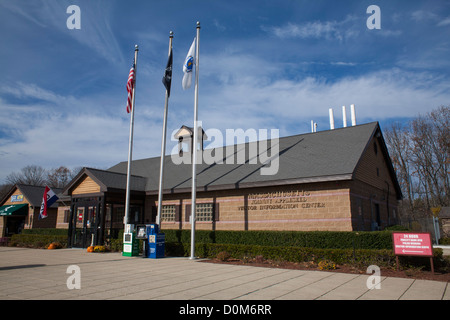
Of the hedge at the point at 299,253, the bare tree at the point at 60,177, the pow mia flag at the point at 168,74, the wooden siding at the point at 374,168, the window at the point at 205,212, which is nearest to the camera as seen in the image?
the hedge at the point at 299,253

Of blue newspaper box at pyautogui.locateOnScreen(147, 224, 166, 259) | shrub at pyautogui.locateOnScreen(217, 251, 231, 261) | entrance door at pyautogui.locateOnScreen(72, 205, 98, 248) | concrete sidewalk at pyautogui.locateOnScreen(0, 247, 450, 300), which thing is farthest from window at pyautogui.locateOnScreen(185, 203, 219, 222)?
concrete sidewalk at pyautogui.locateOnScreen(0, 247, 450, 300)

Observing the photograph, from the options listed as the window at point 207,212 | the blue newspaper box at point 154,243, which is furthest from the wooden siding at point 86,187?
the blue newspaper box at point 154,243

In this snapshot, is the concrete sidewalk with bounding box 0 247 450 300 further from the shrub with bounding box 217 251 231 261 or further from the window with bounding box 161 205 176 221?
the window with bounding box 161 205 176 221

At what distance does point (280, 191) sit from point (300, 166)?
175cm

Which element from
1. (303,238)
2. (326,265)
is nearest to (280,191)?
(303,238)

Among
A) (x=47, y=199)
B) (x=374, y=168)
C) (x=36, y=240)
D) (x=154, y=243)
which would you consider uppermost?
(x=374, y=168)

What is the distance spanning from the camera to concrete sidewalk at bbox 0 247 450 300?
768 centimetres

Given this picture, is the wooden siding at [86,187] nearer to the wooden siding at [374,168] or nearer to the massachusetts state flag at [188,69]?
the massachusetts state flag at [188,69]

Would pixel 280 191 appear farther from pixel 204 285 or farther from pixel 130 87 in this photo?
pixel 130 87

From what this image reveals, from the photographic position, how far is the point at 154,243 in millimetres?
16156

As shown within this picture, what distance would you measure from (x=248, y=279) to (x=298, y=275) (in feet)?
5.89

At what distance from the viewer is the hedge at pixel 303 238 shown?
40.6ft

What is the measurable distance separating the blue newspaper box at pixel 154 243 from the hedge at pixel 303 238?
5.49ft
